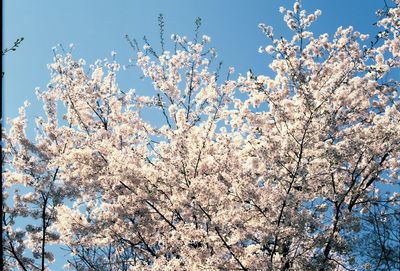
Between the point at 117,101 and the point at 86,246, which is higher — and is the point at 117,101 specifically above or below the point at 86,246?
above

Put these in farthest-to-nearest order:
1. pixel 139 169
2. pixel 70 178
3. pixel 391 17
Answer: pixel 391 17 < pixel 70 178 < pixel 139 169

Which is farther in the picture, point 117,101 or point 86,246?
point 117,101

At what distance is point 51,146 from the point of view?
13.9 meters

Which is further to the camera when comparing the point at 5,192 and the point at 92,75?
the point at 92,75

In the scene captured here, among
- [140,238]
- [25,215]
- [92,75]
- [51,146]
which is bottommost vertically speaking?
[140,238]

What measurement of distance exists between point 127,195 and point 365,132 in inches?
207

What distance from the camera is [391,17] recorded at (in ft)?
43.0

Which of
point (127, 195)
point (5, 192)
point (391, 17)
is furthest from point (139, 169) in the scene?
point (391, 17)

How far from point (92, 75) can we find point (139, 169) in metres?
5.91

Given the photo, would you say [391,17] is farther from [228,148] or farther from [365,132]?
[228,148]

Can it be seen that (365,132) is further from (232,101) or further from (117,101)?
(117,101)

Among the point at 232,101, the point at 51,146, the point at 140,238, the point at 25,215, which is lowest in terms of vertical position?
the point at 140,238

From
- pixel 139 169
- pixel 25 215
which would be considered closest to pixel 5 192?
pixel 25 215

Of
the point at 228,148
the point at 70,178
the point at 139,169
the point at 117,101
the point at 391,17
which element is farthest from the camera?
the point at 117,101
